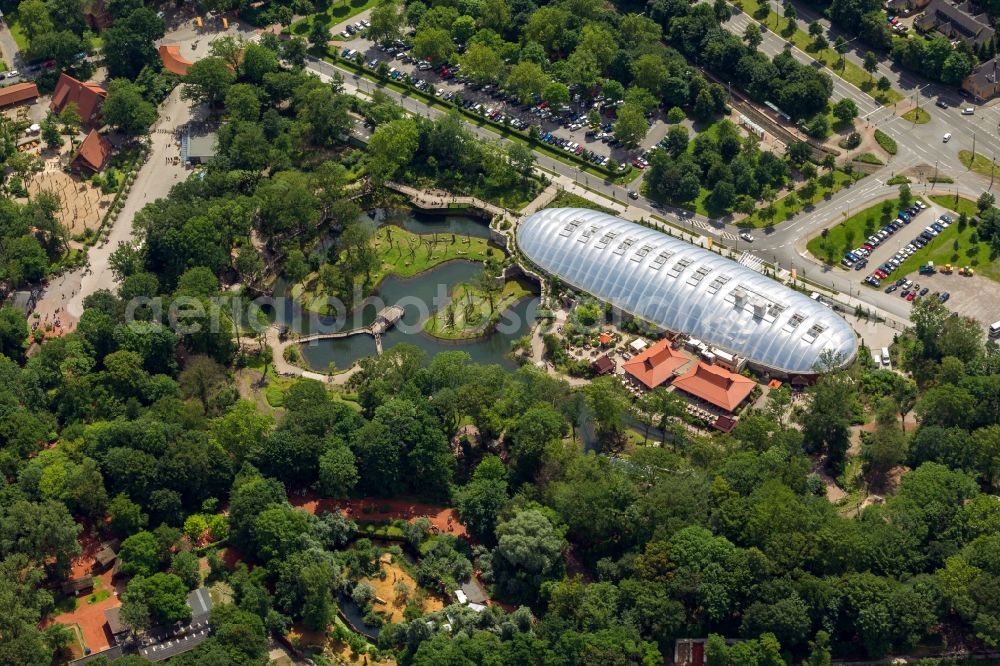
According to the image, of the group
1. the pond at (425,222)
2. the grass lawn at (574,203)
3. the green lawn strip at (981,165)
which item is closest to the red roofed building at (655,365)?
the grass lawn at (574,203)

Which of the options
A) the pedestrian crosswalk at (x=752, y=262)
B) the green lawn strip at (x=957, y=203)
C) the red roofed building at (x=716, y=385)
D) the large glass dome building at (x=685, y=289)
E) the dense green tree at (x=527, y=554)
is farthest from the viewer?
the green lawn strip at (x=957, y=203)

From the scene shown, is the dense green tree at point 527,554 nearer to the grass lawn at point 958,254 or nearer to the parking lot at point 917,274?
the parking lot at point 917,274

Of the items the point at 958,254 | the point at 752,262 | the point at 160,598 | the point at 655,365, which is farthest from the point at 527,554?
the point at 958,254

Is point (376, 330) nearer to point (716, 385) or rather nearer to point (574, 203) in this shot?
point (574, 203)


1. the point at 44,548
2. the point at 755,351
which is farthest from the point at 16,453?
the point at 755,351

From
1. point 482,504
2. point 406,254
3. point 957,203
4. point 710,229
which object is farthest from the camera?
point 957,203

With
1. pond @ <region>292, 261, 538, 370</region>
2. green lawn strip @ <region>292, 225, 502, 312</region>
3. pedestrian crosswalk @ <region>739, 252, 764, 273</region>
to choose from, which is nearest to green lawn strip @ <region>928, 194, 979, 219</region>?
pedestrian crosswalk @ <region>739, 252, 764, 273</region>
